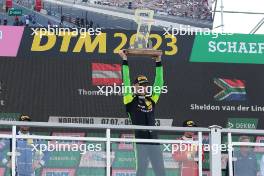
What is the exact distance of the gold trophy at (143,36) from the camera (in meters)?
20.1

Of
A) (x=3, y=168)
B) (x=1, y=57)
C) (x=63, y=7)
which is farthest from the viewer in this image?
(x=63, y=7)

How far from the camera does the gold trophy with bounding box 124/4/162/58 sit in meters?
20.1

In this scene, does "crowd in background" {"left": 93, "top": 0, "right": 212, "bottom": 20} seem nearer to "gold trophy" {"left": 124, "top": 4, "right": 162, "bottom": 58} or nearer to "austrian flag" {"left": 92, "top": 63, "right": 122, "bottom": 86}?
"gold trophy" {"left": 124, "top": 4, "right": 162, "bottom": 58}

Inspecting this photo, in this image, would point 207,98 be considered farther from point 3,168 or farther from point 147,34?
point 3,168

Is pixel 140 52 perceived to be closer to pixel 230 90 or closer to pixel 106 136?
pixel 230 90

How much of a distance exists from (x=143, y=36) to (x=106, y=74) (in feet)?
4.46

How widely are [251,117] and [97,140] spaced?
9583 mm

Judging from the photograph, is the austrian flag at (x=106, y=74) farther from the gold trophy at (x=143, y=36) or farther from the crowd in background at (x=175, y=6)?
the crowd in background at (x=175, y=6)

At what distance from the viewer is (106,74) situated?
20.7m

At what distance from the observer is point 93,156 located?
40.6 feet

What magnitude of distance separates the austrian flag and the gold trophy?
61 centimetres

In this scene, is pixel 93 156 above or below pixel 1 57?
below

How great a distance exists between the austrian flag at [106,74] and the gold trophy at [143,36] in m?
0.61

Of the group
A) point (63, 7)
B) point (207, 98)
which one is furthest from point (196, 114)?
point (63, 7)
